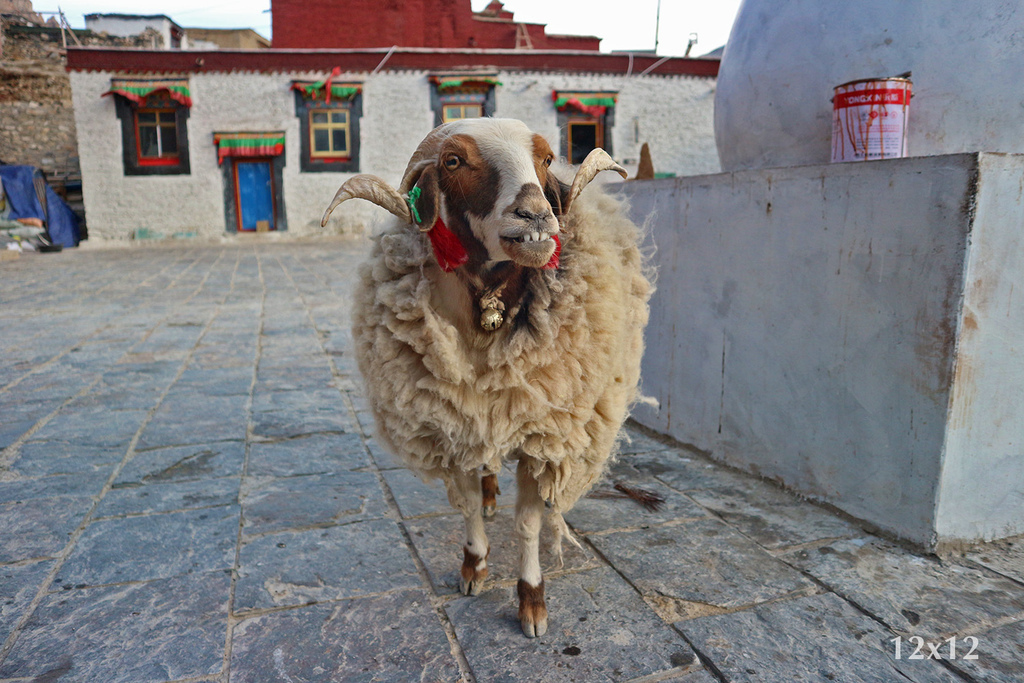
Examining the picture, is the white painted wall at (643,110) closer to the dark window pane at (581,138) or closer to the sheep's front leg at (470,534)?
the dark window pane at (581,138)

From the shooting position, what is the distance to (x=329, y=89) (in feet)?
57.4

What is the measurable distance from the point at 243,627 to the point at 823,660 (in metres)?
1.77

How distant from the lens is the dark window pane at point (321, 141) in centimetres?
1798

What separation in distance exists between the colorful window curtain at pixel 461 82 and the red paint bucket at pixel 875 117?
1655 cm

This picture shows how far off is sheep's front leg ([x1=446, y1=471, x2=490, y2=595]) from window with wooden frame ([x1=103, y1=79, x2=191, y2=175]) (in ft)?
59.6

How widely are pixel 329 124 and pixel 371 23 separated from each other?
4.51 metres

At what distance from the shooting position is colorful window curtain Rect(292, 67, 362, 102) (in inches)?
683

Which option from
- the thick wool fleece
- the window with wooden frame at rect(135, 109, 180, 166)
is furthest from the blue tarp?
the thick wool fleece

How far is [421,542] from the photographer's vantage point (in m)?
2.64

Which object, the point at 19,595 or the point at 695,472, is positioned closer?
the point at 19,595

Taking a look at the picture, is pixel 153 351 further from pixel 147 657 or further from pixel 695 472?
pixel 695 472

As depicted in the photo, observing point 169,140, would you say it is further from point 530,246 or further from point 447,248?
point 530,246

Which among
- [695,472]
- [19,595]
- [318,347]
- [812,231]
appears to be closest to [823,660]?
[695,472]

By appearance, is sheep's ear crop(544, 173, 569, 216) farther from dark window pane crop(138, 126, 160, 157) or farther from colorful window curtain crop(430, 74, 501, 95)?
dark window pane crop(138, 126, 160, 157)
